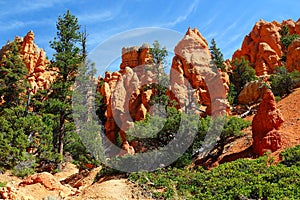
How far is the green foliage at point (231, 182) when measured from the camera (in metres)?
10.3

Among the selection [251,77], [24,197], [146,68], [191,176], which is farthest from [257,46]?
[24,197]

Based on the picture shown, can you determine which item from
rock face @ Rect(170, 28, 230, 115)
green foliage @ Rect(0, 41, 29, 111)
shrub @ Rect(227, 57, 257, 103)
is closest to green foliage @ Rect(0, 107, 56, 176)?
green foliage @ Rect(0, 41, 29, 111)

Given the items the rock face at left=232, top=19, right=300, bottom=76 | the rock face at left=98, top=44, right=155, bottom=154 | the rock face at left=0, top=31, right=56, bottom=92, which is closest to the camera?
the rock face at left=98, top=44, right=155, bottom=154

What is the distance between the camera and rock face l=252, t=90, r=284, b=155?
15047 millimetres

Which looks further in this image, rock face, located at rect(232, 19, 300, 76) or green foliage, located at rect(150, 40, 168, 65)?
rock face, located at rect(232, 19, 300, 76)

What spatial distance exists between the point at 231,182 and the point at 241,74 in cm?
2849

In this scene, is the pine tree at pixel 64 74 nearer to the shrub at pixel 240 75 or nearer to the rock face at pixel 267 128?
the rock face at pixel 267 128

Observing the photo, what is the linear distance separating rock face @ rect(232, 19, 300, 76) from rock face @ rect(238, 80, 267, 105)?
942 centimetres

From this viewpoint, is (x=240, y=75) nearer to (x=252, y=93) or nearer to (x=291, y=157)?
(x=252, y=93)

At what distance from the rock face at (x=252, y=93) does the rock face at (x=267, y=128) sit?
1555cm

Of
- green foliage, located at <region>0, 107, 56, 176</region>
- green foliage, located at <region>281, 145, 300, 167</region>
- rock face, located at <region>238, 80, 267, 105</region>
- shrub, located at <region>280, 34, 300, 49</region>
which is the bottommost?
green foliage, located at <region>281, 145, 300, 167</region>

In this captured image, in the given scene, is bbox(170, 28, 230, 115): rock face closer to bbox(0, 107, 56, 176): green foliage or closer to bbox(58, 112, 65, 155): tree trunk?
bbox(58, 112, 65, 155): tree trunk

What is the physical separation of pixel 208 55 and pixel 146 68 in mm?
7521

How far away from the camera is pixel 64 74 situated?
2497 centimetres
